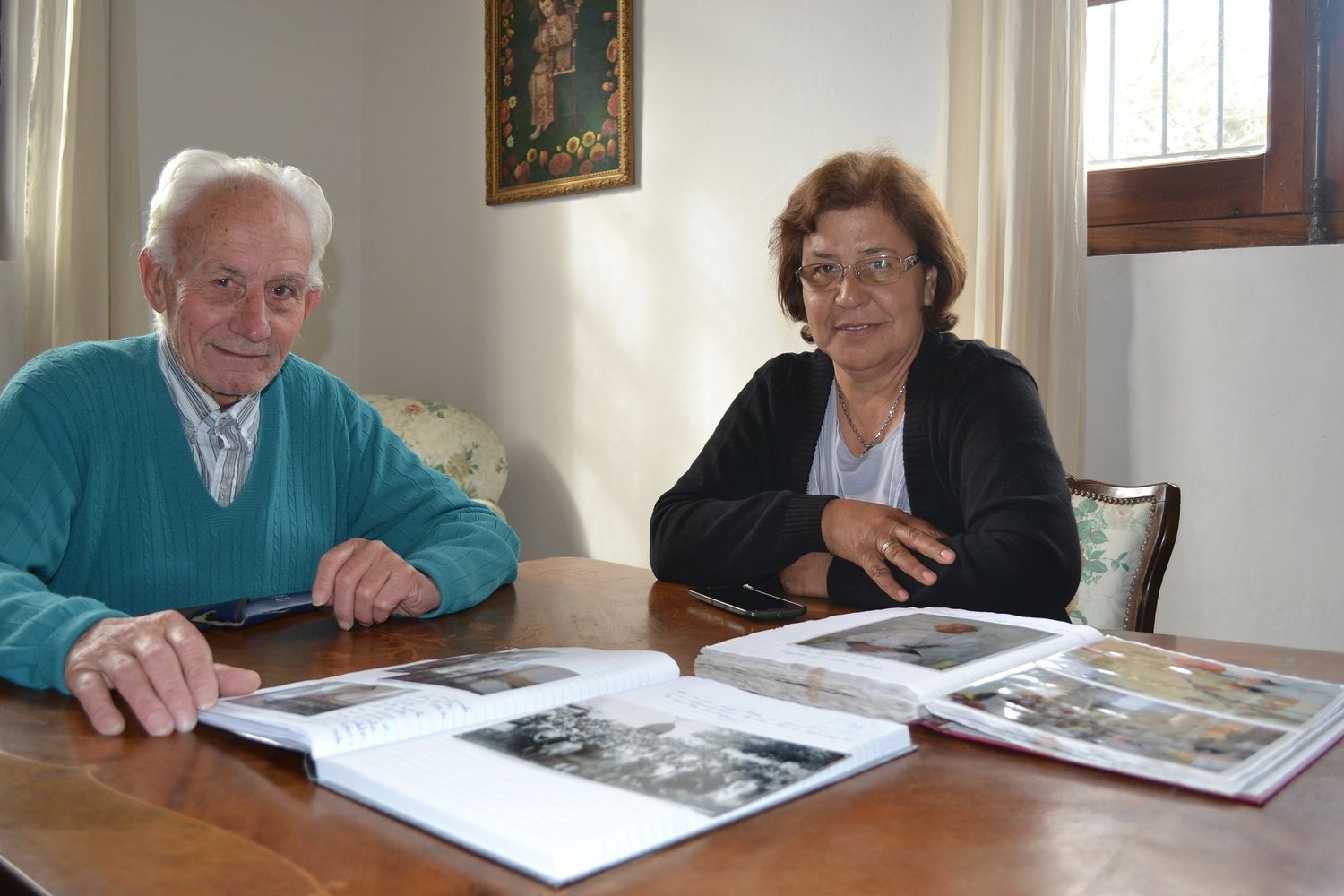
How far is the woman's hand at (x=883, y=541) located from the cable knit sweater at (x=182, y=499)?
429 mm

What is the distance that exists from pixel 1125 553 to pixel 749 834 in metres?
1.30

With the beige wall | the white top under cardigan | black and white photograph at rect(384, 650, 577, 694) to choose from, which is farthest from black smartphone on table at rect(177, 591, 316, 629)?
the beige wall

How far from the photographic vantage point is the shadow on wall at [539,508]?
3.58 meters

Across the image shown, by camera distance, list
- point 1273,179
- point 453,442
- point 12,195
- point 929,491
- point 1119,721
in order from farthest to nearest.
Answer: point 453,442 → point 12,195 → point 1273,179 → point 929,491 → point 1119,721

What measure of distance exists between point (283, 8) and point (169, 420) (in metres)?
3.01

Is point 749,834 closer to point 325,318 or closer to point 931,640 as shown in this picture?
point 931,640

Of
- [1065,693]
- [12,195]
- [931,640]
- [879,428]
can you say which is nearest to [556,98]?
[12,195]

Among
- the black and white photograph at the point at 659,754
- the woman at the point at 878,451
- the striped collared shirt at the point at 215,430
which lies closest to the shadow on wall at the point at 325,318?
the woman at the point at 878,451

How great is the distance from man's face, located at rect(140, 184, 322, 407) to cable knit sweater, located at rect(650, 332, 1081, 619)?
63 cm

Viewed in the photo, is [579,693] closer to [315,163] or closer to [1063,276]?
[1063,276]

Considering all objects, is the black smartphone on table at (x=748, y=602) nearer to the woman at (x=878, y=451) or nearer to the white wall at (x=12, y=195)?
the woman at (x=878, y=451)

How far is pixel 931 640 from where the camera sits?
997 millimetres

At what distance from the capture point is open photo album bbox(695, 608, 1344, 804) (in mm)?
741

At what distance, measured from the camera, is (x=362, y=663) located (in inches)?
42.1
